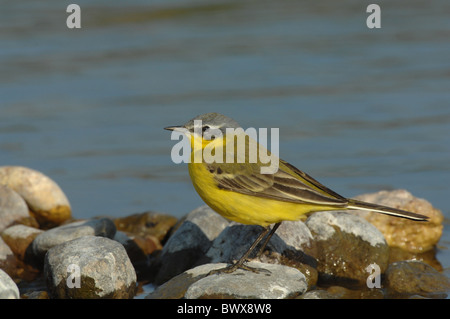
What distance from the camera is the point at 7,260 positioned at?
369 inches

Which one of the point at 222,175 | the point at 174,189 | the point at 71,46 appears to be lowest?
the point at 174,189

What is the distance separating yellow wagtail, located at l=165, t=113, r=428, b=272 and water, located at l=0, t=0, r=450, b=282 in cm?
272

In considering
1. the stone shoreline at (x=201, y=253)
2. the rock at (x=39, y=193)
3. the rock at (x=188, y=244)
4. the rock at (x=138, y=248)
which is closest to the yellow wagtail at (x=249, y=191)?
the stone shoreline at (x=201, y=253)

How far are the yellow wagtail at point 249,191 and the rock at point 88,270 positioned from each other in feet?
3.75

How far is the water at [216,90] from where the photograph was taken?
12.6 m

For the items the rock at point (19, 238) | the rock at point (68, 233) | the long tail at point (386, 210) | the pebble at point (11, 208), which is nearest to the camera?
the long tail at point (386, 210)

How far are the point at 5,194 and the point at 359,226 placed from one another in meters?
4.65

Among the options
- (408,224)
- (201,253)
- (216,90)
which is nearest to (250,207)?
(201,253)

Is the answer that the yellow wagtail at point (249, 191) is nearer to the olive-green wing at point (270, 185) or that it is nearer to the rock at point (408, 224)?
the olive-green wing at point (270, 185)

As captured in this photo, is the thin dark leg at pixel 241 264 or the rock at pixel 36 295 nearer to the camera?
the thin dark leg at pixel 241 264

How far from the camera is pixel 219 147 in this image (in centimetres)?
820

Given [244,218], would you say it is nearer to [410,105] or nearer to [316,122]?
[316,122]

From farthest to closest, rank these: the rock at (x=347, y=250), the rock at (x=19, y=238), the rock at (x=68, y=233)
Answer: the rock at (x=19, y=238) < the rock at (x=68, y=233) < the rock at (x=347, y=250)

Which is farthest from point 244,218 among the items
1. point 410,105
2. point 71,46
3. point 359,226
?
point 71,46
